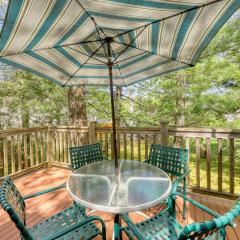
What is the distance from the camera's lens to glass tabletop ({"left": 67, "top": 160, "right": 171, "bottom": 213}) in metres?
1.41

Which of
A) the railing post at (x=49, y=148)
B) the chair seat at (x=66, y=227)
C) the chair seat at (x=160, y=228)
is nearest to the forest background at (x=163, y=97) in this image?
the railing post at (x=49, y=148)

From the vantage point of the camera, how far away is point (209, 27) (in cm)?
176

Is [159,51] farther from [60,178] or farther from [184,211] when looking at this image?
[60,178]

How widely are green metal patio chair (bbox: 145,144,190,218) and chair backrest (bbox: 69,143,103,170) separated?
32.5 inches

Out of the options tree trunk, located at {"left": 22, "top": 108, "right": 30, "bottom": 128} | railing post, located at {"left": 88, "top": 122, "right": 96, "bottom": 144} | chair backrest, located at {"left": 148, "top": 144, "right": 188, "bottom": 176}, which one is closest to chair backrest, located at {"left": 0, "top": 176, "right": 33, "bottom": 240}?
chair backrest, located at {"left": 148, "top": 144, "right": 188, "bottom": 176}

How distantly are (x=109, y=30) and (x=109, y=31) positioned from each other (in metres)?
0.03

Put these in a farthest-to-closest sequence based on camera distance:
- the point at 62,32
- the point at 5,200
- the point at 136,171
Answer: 1. the point at 136,171
2. the point at 62,32
3. the point at 5,200

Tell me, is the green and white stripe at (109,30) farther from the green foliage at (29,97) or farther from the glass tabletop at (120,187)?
the green foliage at (29,97)

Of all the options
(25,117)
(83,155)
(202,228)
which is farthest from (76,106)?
(202,228)

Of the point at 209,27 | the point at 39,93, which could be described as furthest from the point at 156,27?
the point at 39,93

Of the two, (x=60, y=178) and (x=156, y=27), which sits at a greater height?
(x=156, y=27)

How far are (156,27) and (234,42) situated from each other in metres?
4.86

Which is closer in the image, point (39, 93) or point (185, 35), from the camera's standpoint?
point (185, 35)

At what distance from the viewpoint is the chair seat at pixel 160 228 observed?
1509 mm
